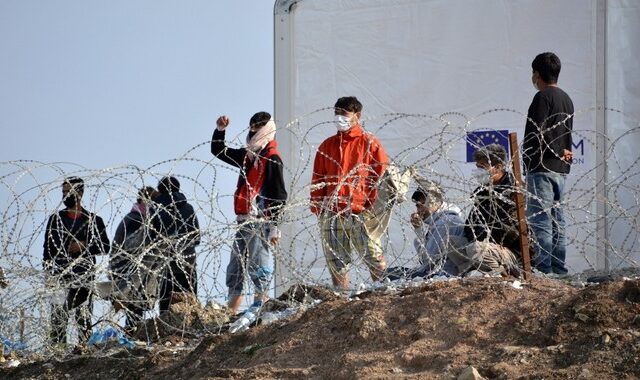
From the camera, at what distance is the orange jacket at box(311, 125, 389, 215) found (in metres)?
8.75

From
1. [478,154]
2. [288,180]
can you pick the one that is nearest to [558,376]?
[478,154]

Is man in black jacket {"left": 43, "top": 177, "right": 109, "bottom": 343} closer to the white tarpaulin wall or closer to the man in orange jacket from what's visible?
the man in orange jacket

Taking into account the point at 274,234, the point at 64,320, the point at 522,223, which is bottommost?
the point at 64,320

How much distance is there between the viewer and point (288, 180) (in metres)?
11.3

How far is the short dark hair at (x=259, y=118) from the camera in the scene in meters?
9.59

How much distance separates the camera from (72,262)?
802 cm

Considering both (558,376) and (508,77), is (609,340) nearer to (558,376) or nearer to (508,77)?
(558,376)

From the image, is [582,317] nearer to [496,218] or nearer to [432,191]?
[496,218]

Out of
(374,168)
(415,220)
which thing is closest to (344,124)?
(374,168)

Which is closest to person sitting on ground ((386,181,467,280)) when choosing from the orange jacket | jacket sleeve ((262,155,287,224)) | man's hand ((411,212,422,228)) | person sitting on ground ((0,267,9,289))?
man's hand ((411,212,422,228))

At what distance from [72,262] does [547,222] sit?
3.02 metres

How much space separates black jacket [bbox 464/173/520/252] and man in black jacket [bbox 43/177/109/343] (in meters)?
2.25

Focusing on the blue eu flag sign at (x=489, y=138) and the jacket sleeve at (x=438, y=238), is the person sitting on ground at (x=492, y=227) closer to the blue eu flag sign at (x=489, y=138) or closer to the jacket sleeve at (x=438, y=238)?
the jacket sleeve at (x=438, y=238)

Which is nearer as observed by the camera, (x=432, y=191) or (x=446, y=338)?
(x=446, y=338)
